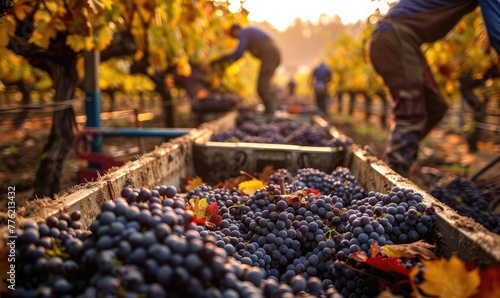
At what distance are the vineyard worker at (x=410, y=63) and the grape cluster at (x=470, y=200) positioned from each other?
1.67 feet

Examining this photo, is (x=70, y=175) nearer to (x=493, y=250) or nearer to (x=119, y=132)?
(x=119, y=132)

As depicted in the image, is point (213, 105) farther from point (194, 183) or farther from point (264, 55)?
point (194, 183)

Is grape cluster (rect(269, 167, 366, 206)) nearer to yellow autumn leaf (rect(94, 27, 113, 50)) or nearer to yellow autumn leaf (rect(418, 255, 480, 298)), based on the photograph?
yellow autumn leaf (rect(418, 255, 480, 298))

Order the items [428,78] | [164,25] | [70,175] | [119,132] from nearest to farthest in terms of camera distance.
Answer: [428,78] < [119,132] < [164,25] < [70,175]

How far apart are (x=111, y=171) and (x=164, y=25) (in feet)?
9.39

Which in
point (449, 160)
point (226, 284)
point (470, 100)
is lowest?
point (449, 160)

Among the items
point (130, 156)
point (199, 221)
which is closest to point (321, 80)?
point (130, 156)

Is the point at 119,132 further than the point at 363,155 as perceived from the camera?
Yes

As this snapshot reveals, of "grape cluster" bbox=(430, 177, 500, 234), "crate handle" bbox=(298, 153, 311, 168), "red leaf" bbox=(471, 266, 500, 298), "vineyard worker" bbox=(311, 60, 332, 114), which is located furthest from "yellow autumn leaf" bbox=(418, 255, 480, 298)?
"vineyard worker" bbox=(311, 60, 332, 114)

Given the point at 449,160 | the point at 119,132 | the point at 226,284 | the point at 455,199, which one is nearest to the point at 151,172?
the point at 226,284

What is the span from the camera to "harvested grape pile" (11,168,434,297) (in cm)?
90

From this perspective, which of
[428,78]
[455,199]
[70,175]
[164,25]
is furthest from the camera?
[70,175]

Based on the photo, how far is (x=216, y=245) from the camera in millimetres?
1418

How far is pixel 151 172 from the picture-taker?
2.23m
